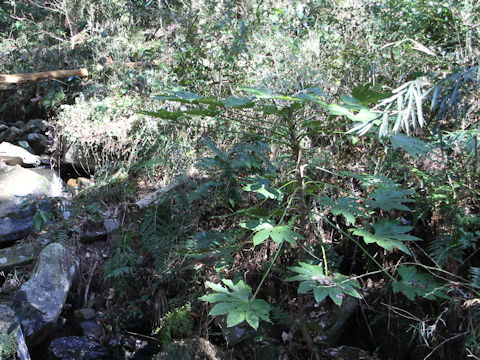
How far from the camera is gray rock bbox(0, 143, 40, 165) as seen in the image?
631 cm

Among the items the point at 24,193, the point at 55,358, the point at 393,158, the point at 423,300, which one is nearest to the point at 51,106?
the point at 24,193

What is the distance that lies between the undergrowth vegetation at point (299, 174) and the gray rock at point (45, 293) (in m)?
0.53

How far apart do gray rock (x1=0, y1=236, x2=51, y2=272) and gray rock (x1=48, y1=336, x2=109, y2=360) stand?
3.78 feet

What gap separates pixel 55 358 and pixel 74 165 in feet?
10.6

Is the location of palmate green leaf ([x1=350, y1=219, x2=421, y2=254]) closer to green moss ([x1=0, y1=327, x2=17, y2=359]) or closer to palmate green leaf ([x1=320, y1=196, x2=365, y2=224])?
palmate green leaf ([x1=320, y1=196, x2=365, y2=224])

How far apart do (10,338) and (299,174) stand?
2664 mm

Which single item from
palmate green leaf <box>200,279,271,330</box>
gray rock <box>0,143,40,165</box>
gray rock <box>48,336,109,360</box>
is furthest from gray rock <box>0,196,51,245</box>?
palmate green leaf <box>200,279,271,330</box>

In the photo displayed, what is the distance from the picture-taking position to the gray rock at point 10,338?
10.3ft

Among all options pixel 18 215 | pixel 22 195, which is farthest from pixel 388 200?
pixel 22 195

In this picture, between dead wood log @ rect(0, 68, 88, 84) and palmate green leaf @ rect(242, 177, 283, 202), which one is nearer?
palmate green leaf @ rect(242, 177, 283, 202)

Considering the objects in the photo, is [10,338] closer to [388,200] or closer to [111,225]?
[111,225]

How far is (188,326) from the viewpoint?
322cm

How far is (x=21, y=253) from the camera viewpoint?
15.1 feet

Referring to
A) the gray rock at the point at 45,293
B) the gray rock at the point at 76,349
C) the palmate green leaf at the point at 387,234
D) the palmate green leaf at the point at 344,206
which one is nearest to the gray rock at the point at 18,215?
Result: the gray rock at the point at 45,293
